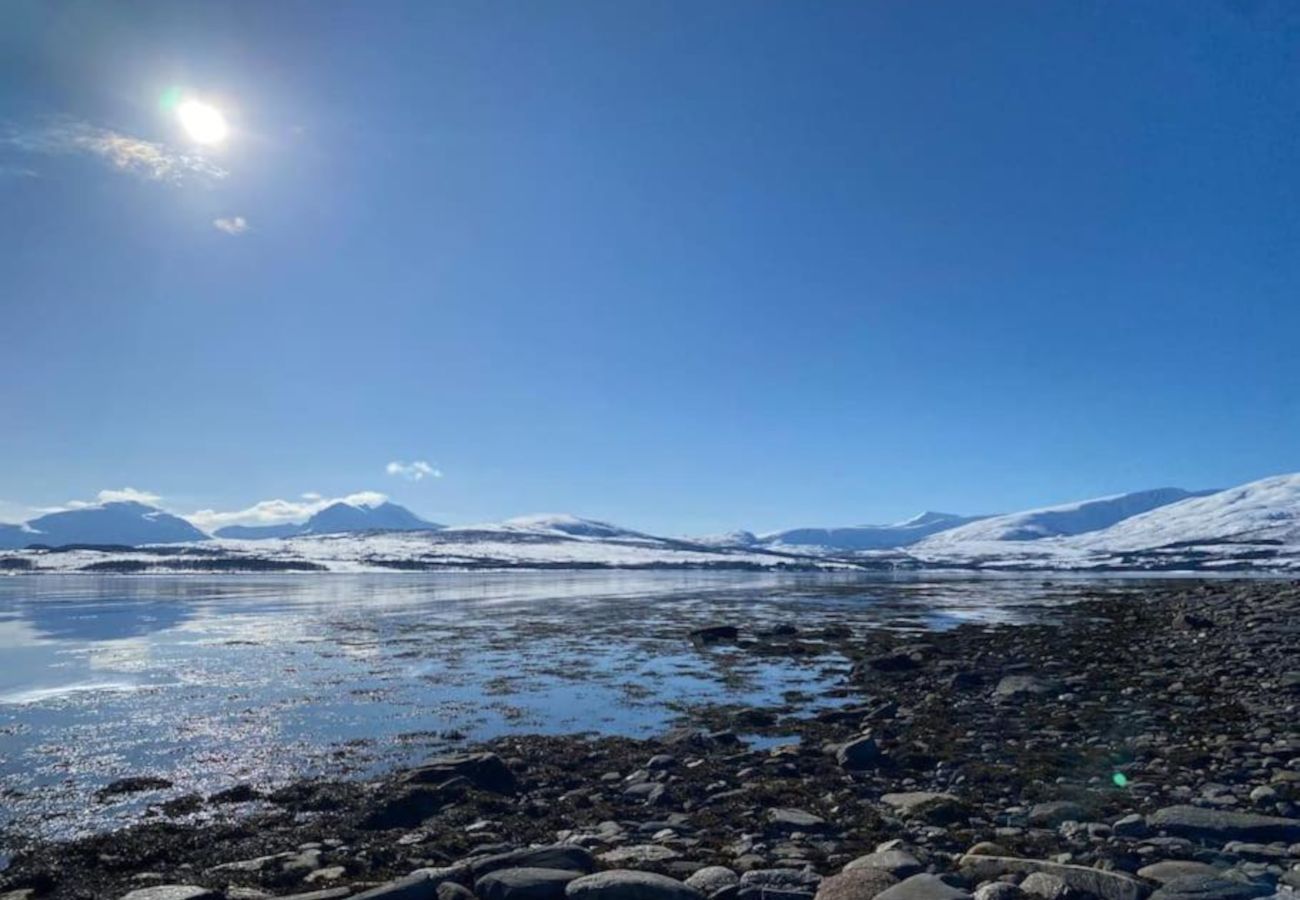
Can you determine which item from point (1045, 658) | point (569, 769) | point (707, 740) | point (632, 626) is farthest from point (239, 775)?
point (632, 626)

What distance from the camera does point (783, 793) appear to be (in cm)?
1321

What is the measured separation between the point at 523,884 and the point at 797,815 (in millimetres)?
4765

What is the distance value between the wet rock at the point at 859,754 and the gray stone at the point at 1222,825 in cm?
514

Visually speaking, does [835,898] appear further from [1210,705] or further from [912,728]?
[1210,705]

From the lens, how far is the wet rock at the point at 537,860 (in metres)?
9.22

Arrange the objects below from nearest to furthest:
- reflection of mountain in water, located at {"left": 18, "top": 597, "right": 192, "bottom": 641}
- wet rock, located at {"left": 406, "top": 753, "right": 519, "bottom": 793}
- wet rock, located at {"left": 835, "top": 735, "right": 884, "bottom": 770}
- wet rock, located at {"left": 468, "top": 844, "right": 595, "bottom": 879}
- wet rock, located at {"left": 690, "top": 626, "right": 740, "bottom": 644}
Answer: wet rock, located at {"left": 468, "top": 844, "right": 595, "bottom": 879}, wet rock, located at {"left": 406, "top": 753, "right": 519, "bottom": 793}, wet rock, located at {"left": 835, "top": 735, "right": 884, "bottom": 770}, wet rock, located at {"left": 690, "top": 626, "right": 740, "bottom": 644}, reflection of mountain in water, located at {"left": 18, "top": 597, "right": 192, "bottom": 641}

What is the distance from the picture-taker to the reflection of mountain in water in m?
42.2

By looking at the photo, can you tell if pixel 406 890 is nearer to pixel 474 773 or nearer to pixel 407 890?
pixel 407 890

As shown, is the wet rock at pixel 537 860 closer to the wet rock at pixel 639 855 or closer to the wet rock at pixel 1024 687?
the wet rock at pixel 639 855

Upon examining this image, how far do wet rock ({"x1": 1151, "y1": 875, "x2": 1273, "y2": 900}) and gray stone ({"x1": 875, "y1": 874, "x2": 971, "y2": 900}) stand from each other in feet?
6.45

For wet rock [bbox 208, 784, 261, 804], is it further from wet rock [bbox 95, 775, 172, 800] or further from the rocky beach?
wet rock [bbox 95, 775, 172, 800]

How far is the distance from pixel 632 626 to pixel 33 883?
38.3m

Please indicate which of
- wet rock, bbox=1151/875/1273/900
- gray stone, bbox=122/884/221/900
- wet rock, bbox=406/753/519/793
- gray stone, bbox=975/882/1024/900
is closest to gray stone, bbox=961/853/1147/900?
wet rock, bbox=1151/875/1273/900

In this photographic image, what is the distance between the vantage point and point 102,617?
53375mm
